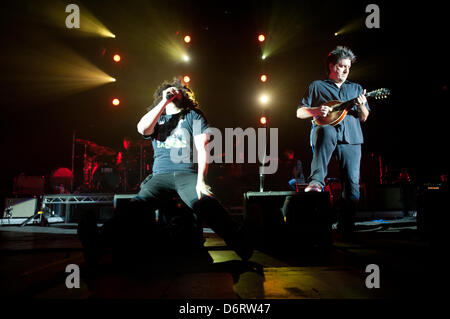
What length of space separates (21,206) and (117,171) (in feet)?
9.02

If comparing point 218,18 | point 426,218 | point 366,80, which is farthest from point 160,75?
point 426,218

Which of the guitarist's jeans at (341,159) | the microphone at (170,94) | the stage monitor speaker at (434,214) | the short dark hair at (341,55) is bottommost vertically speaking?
the stage monitor speaker at (434,214)

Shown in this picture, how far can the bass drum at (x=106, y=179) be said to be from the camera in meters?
8.04

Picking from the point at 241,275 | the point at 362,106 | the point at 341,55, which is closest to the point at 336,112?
the point at 362,106

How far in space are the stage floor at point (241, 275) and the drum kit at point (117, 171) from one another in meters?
5.41

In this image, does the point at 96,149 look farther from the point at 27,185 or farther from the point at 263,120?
the point at 263,120

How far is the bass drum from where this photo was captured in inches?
317

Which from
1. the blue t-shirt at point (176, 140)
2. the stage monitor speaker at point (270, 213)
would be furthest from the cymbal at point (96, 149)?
the stage monitor speaker at point (270, 213)

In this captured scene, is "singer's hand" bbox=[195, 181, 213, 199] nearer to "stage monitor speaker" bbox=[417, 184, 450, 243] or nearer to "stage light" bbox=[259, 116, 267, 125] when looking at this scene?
"stage monitor speaker" bbox=[417, 184, 450, 243]

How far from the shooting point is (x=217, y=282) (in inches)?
63.4

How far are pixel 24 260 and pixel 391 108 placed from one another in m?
9.17

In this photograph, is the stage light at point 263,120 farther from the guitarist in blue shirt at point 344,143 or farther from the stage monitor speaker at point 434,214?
the stage monitor speaker at point 434,214

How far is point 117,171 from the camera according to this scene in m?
8.13
